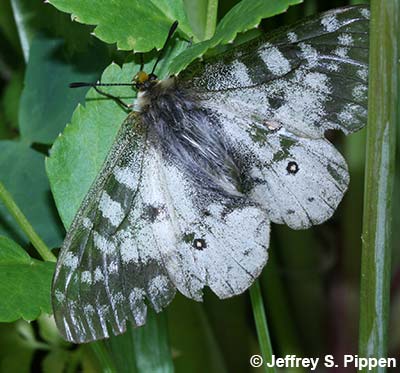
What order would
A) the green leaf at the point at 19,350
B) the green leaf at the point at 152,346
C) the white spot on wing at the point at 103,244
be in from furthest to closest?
the green leaf at the point at 19,350
the green leaf at the point at 152,346
the white spot on wing at the point at 103,244

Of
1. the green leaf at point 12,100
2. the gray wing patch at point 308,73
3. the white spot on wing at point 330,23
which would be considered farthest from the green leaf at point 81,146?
the green leaf at point 12,100

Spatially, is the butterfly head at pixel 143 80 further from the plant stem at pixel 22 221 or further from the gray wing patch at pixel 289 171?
the plant stem at pixel 22 221

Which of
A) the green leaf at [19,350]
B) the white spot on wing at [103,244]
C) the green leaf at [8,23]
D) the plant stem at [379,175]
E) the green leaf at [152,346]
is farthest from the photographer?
the green leaf at [8,23]

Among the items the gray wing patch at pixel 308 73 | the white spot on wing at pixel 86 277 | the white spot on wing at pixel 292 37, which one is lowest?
the white spot on wing at pixel 86 277

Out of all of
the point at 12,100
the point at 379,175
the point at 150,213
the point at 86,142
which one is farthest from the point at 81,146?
the point at 12,100

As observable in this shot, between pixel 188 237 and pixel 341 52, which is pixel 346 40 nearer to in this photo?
pixel 341 52

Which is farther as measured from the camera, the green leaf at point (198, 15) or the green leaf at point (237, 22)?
the green leaf at point (198, 15)

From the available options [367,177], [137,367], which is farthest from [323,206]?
[137,367]
